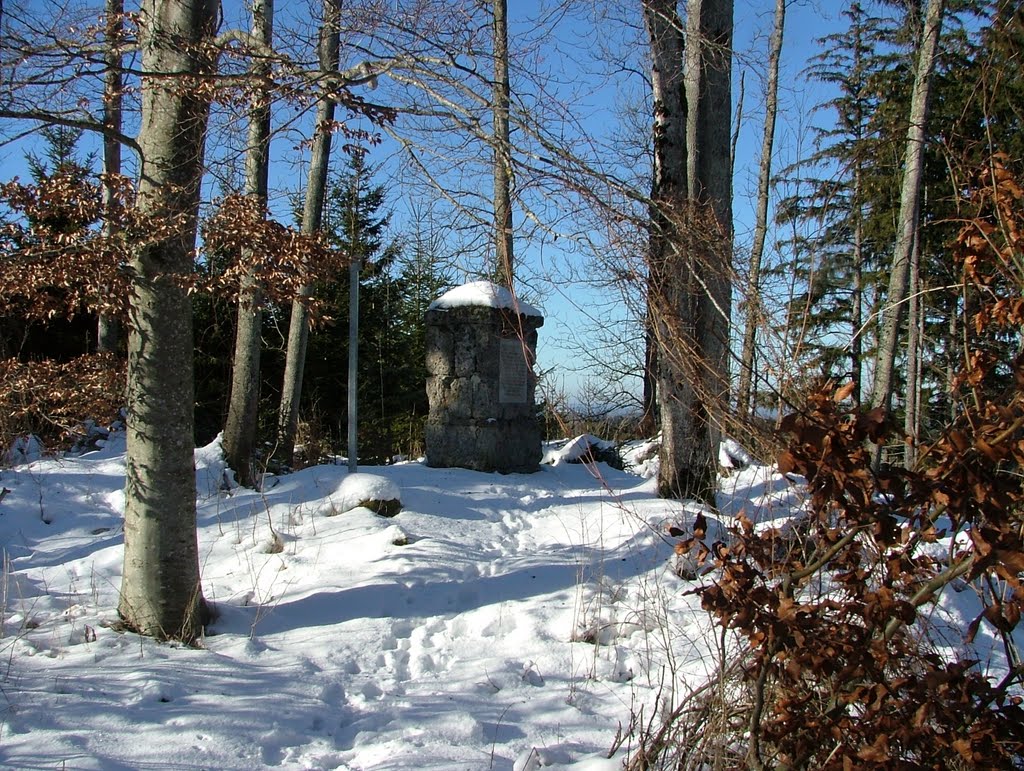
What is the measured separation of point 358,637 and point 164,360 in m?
1.65

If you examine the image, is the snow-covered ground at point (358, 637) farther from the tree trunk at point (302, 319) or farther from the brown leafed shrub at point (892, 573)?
the tree trunk at point (302, 319)

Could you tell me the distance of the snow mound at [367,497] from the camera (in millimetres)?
5883

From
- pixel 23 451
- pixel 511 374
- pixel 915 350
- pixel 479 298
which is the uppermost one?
pixel 479 298

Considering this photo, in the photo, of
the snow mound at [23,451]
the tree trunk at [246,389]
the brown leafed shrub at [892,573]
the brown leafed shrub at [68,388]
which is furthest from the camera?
the snow mound at [23,451]

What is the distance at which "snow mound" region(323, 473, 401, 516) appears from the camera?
19.3 feet

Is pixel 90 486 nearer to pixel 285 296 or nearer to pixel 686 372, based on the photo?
pixel 285 296

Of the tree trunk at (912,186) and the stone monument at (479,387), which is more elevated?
the tree trunk at (912,186)

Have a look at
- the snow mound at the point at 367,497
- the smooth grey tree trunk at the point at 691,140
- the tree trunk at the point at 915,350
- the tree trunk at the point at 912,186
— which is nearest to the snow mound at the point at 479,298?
the smooth grey tree trunk at the point at 691,140

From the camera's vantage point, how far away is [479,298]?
8070 mm

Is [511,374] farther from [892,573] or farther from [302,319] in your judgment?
[892,573]

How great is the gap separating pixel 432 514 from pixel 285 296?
269 cm

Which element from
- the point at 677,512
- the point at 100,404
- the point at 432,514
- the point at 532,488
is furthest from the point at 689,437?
the point at 100,404

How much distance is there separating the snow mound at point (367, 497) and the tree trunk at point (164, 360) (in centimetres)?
215

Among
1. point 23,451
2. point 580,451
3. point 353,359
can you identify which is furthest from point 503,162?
point 23,451
